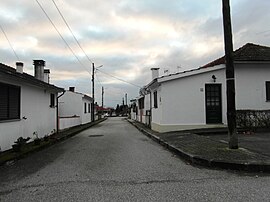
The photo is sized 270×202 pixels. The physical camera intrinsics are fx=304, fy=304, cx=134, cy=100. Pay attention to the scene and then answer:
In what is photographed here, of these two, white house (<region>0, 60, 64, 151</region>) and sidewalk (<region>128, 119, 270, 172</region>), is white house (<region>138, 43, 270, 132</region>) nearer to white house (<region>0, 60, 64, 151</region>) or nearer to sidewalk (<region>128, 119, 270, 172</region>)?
white house (<region>0, 60, 64, 151</region>)

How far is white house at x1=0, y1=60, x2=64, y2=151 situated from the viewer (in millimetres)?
11570

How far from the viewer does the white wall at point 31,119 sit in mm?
11812

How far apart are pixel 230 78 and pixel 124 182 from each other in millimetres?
5327

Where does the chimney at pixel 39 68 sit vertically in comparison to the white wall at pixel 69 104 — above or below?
above

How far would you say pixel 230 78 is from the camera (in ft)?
32.7

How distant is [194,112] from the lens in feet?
59.7

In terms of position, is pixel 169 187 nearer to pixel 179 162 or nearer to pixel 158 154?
pixel 179 162

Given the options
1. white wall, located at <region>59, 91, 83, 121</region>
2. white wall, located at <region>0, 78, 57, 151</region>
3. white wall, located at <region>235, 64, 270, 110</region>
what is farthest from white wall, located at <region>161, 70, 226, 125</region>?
white wall, located at <region>59, 91, 83, 121</region>

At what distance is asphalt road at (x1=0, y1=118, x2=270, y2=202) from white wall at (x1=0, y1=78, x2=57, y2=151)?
8.08 ft

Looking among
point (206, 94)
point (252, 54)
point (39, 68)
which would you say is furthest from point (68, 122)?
point (252, 54)


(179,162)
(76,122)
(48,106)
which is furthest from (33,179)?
(76,122)

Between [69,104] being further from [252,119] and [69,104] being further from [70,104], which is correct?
[252,119]

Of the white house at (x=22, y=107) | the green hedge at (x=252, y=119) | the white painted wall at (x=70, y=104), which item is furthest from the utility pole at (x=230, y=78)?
the white painted wall at (x=70, y=104)

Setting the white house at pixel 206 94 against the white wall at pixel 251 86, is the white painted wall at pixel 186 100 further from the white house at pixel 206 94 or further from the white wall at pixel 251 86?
the white wall at pixel 251 86
